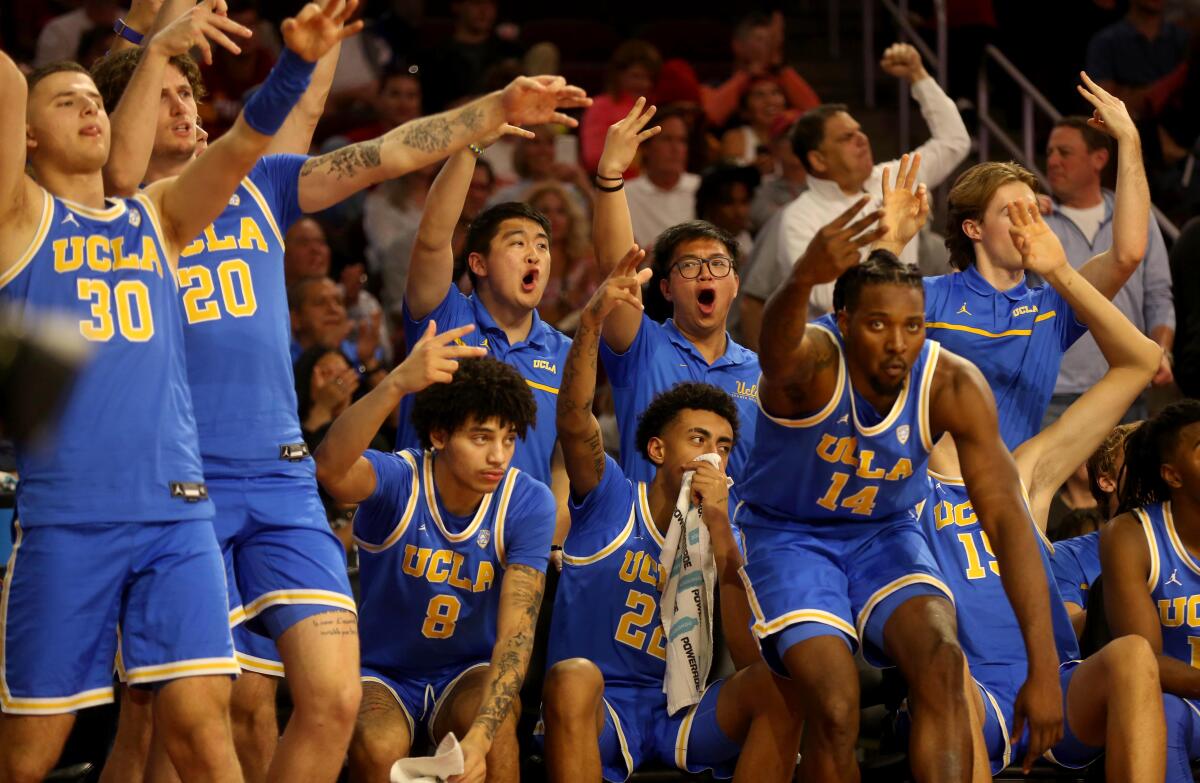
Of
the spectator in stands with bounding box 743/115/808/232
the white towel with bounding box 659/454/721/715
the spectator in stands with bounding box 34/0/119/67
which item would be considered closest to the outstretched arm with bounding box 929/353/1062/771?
the white towel with bounding box 659/454/721/715

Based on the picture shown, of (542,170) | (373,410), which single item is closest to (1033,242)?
(373,410)

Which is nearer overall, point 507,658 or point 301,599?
point 301,599

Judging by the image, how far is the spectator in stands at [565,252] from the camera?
8.45m

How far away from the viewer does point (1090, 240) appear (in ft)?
25.0

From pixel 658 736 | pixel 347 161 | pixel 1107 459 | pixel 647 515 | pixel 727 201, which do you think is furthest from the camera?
pixel 727 201

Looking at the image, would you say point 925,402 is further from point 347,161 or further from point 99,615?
point 99,615

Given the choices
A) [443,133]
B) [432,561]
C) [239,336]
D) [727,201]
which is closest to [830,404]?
[443,133]

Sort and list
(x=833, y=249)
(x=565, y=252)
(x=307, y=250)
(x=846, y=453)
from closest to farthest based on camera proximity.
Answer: (x=833, y=249)
(x=846, y=453)
(x=565, y=252)
(x=307, y=250)

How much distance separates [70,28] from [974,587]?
24.2 ft

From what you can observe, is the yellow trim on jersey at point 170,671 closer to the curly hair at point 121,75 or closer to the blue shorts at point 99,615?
the blue shorts at point 99,615

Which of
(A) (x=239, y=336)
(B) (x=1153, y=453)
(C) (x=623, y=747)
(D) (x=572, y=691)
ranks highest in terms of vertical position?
(A) (x=239, y=336)

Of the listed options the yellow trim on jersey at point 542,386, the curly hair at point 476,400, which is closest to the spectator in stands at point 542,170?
the yellow trim on jersey at point 542,386

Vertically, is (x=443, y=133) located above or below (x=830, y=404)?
above

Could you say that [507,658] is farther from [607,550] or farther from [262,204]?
[262,204]
